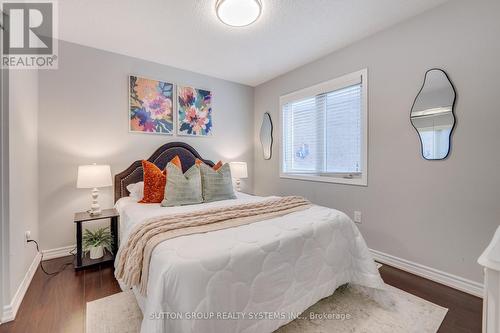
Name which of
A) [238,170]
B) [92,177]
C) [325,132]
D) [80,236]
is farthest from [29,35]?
[325,132]

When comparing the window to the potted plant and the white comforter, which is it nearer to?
the white comforter

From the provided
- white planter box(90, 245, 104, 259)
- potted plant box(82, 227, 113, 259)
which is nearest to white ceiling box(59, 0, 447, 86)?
potted plant box(82, 227, 113, 259)

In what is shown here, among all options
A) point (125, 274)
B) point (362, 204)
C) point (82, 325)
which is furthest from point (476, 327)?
point (82, 325)

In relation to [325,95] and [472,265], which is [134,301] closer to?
[472,265]

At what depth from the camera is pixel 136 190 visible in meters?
2.72

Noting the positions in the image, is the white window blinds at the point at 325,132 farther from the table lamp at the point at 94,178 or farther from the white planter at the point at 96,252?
the white planter at the point at 96,252

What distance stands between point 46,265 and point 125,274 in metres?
1.72

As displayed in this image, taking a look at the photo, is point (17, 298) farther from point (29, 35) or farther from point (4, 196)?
point (29, 35)

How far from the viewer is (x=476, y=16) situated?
6.29ft

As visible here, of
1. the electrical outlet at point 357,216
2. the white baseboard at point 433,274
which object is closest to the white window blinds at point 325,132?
the electrical outlet at point 357,216

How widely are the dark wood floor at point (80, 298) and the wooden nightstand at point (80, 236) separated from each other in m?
0.08

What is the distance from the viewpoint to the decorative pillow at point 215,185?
8.68 feet

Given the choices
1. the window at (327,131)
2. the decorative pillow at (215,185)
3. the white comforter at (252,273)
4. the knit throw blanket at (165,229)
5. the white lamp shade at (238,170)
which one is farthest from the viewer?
→ the white lamp shade at (238,170)

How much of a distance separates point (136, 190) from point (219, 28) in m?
2.02
